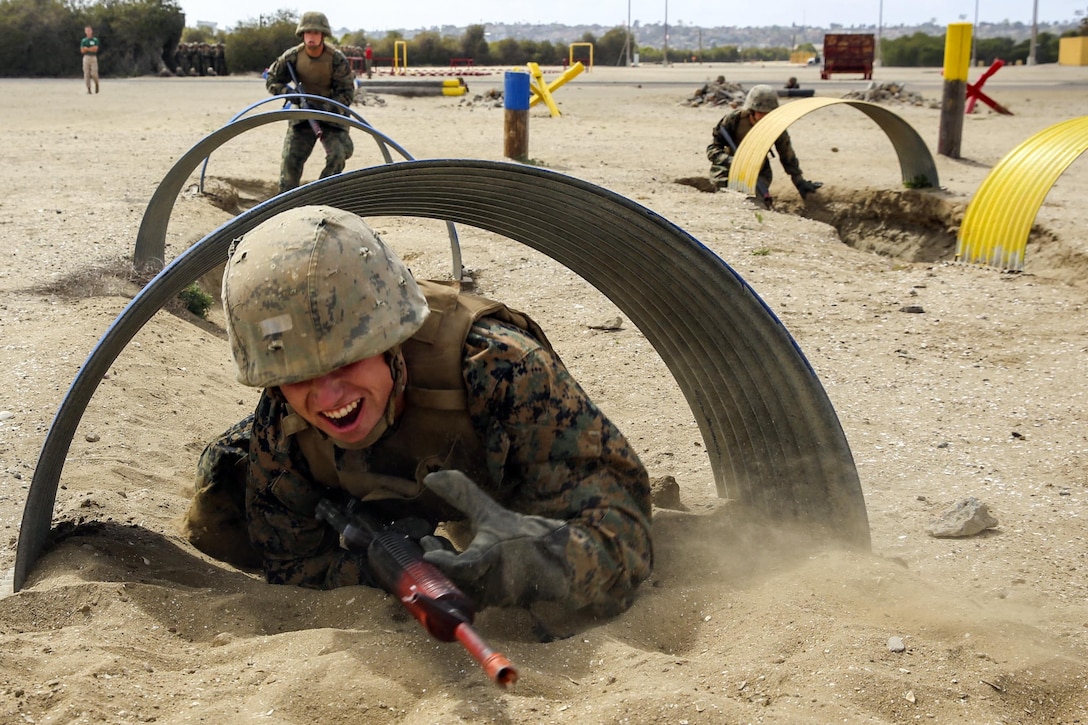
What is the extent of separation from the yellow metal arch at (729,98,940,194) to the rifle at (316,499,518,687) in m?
7.28

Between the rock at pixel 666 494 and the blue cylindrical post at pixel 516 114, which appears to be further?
the blue cylindrical post at pixel 516 114

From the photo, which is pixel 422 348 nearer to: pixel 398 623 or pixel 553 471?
pixel 553 471

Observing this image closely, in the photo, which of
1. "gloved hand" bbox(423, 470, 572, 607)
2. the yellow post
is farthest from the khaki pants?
"gloved hand" bbox(423, 470, 572, 607)

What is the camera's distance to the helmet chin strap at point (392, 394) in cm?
265

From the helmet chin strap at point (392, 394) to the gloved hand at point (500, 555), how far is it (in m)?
0.31

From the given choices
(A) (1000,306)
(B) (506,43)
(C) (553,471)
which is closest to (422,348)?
(C) (553,471)

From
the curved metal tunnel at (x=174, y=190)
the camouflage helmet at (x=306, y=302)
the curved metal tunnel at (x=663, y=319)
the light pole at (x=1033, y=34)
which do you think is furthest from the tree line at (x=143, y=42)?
the camouflage helmet at (x=306, y=302)

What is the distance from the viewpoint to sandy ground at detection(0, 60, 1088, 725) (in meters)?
2.32

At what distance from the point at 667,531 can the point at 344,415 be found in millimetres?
1204

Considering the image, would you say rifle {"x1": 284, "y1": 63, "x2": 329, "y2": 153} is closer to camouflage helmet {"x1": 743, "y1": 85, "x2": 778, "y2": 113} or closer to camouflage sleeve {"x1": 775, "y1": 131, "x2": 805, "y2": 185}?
camouflage sleeve {"x1": 775, "y1": 131, "x2": 805, "y2": 185}

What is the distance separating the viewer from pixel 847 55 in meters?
29.5

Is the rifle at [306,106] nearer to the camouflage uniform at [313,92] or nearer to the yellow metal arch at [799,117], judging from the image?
the camouflage uniform at [313,92]

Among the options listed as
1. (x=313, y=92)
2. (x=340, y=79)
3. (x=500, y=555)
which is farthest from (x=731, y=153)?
(x=500, y=555)

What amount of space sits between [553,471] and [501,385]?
266 millimetres
